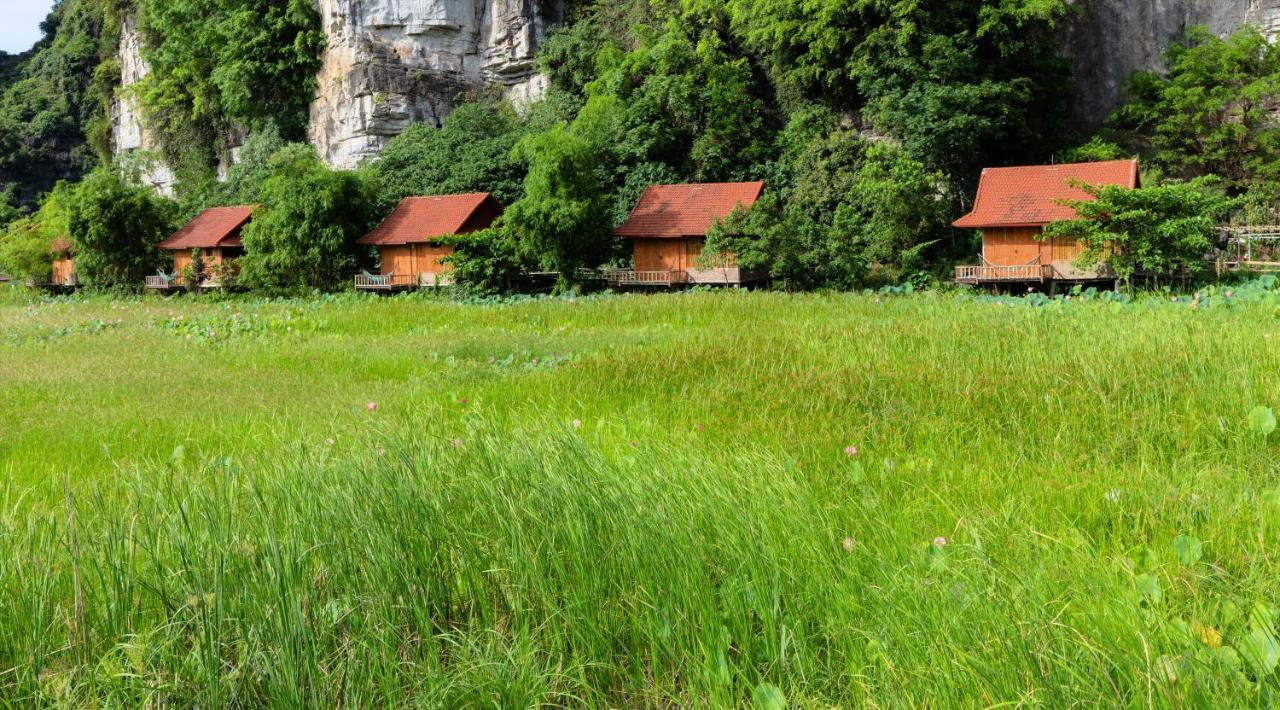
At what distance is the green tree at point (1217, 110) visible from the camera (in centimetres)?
2911

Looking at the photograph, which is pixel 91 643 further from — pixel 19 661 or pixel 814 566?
pixel 814 566

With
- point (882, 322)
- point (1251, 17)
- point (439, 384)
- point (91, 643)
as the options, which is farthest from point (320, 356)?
point (1251, 17)

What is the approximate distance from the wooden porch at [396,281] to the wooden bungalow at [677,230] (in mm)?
6703

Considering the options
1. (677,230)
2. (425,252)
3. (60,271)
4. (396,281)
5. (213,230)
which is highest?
(213,230)

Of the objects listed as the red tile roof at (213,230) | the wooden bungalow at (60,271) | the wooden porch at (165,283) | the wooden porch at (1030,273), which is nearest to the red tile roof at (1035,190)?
the wooden porch at (1030,273)

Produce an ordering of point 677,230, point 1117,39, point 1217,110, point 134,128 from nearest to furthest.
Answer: point 677,230 < point 1217,110 < point 1117,39 < point 134,128

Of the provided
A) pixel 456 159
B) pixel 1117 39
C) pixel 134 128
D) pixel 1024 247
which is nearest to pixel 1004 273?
pixel 1024 247

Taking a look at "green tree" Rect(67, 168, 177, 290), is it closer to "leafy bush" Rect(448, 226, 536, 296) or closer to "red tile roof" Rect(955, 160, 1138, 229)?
"leafy bush" Rect(448, 226, 536, 296)

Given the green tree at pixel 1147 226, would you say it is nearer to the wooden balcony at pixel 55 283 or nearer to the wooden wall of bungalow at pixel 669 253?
the wooden wall of bungalow at pixel 669 253

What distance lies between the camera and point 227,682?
7.50 ft

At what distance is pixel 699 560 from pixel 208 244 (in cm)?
3673

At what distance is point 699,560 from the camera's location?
2.75 m

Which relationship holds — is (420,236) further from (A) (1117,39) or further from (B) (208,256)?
(A) (1117,39)

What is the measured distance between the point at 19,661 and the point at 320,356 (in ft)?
30.4
